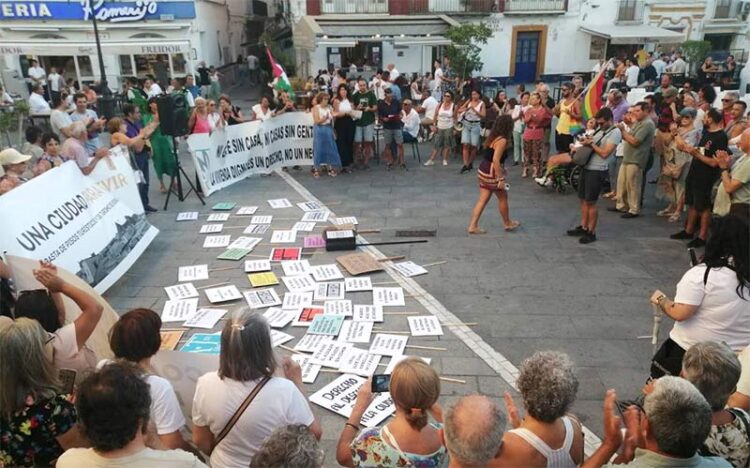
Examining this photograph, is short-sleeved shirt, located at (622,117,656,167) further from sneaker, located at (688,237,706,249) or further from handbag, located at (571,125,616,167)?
sneaker, located at (688,237,706,249)

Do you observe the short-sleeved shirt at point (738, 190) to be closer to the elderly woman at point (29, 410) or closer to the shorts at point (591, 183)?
the shorts at point (591, 183)

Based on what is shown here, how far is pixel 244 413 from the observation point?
8.81 feet

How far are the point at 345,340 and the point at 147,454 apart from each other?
129 inches

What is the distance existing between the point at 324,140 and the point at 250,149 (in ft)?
5.02

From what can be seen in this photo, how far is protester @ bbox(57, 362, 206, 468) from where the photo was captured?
2.16 meters

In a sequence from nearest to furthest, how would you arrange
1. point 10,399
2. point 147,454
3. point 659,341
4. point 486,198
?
point 147,454 → point 10,399 → point 659,341 → point 486,198

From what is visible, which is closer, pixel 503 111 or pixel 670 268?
pixel 670 268

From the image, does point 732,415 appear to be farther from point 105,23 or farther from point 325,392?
point 105,23

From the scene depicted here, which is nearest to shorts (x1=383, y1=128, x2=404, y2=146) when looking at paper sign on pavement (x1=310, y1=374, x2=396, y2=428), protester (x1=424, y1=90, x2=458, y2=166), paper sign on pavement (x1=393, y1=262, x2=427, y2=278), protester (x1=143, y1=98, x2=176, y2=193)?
protester (x1=424, y1=90, x2=458, y2=166)

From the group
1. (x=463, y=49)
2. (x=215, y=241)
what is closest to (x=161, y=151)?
(x=215, y=241)

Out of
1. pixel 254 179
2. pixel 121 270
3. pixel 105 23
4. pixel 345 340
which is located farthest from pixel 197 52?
pixel 345 340

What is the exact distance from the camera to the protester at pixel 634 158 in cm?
820

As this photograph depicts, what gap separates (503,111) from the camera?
12.3 metres

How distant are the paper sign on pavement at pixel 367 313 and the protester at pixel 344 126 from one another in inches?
248
